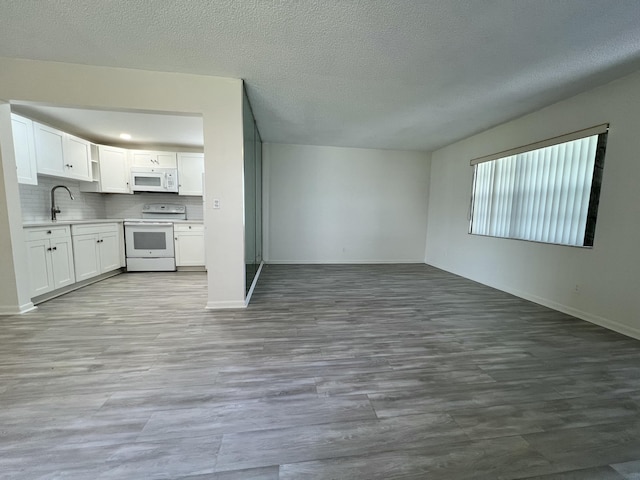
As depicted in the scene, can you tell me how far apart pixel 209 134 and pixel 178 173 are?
2.78 metres

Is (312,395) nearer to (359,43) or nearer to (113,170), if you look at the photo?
(359,43)

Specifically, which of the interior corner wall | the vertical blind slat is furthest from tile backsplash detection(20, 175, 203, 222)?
the interior corner wall

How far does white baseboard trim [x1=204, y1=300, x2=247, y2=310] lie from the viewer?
3023 mm

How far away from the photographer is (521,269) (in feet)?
12.2

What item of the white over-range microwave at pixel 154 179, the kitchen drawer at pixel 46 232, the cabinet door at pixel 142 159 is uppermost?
the cabinet door at pixel 142 159

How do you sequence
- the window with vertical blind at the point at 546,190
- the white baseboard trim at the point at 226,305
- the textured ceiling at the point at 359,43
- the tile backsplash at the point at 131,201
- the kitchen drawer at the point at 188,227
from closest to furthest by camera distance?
the textured ceiling at the point at 359,43 < the window with vertical blind at the point at 546,190 < the white baseboard trim at the point at 226,305 < the kitchen drawer at the point at 188,227 < the tile backsplash at the point at 131,201

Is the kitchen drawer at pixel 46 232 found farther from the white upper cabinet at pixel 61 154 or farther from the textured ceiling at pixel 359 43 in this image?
the textured ceiling at pixel 359 43

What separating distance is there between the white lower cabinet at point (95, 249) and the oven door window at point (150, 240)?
0.91ft

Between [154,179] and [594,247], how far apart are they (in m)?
6.77

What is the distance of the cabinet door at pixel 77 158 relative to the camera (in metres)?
4.00

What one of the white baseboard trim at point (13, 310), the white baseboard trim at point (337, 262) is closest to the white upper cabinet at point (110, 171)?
the white baseboard trim at point (13, 310)

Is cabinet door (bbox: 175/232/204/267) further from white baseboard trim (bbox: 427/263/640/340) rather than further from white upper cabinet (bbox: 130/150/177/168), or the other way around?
white baseboard trim (bbox: 427/263/640/340)

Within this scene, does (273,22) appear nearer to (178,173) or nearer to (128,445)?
(128,445)

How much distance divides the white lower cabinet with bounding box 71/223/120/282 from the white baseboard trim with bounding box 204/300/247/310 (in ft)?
7.49
